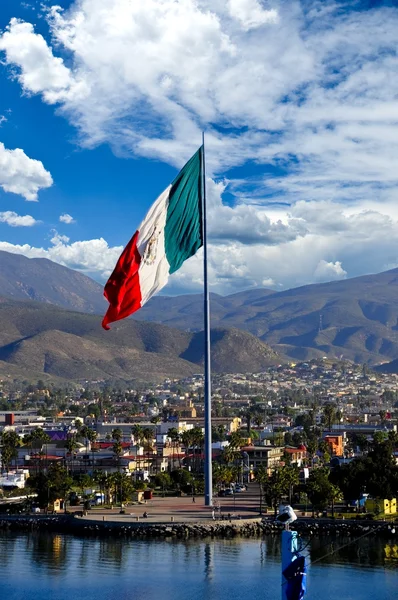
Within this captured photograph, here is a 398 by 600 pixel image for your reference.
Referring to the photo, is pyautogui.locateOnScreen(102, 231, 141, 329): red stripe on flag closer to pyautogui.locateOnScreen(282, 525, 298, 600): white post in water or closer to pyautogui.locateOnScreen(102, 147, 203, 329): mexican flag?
pyautogui.locateOnScreen(102, 147, 203, 329): mexican flag

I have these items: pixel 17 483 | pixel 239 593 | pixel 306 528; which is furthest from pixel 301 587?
pixel 17 483

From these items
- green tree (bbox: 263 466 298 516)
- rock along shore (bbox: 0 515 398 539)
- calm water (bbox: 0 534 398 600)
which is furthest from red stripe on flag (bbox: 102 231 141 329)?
green tree (bbox: 263 466 298 516)

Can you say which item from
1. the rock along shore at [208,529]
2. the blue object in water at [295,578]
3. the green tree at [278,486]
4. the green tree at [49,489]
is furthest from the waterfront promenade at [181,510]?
the blue object in water at [295,578]

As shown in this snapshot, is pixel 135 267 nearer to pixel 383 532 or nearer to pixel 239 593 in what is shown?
pixel 239 593

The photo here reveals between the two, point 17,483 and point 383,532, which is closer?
point 383,532

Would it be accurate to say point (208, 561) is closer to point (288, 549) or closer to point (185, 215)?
point (185, 215)
